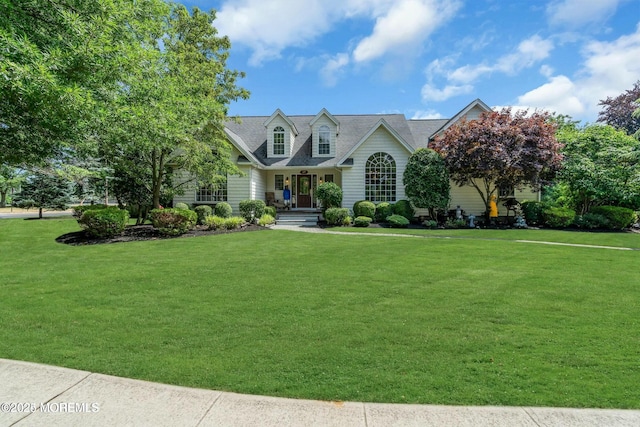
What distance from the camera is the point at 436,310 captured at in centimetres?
518

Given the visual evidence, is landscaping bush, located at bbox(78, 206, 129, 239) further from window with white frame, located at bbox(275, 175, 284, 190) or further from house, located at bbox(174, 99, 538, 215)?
window with white frame, located at bbox(275, 175, 284, 190)

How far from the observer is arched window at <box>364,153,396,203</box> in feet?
66.8

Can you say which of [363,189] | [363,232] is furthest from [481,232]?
[363,189]

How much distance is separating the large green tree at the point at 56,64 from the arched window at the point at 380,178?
1474cm

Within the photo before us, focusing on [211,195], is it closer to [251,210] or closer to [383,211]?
[251,210]

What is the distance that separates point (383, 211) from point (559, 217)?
8693mm

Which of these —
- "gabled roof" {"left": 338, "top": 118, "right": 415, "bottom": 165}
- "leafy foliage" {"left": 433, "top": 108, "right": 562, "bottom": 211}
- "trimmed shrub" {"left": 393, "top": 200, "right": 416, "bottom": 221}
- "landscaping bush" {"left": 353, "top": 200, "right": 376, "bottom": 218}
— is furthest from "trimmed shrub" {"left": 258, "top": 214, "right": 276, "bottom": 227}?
"leafy foliage" {"left": 433, "top": 108, "right": 562, "bottom": 211}

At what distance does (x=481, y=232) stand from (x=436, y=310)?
12102 mm

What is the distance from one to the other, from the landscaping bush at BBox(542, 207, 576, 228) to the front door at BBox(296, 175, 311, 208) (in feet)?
44.9

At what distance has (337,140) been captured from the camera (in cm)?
2292

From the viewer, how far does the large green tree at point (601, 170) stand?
16922 millimetres

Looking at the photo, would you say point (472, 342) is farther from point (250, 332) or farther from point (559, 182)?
point (559, 182)

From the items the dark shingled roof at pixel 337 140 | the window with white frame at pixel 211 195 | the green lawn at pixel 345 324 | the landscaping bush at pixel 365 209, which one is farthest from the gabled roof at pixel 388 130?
the green lawn at pixel 345 324

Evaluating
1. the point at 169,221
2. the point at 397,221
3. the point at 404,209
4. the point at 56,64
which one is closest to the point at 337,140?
the point at 404,209
